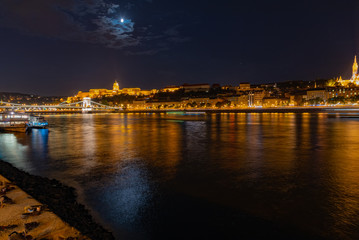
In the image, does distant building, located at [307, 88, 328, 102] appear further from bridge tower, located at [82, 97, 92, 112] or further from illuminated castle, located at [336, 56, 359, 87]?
bridge tower, located at [82, 97, 92, 112]

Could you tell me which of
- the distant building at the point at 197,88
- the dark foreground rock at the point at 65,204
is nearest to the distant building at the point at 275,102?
the distant building at the point at 197,88

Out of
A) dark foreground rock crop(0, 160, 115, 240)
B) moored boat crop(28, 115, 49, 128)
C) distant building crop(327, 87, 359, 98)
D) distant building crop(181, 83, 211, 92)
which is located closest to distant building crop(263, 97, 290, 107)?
distant building crop(327, 87, 359, 98)

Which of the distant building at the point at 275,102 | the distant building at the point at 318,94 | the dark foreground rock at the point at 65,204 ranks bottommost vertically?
the dark foreground rock at the point at 65,204

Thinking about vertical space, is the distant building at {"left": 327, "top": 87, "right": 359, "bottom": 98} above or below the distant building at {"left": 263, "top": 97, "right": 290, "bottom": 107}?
above

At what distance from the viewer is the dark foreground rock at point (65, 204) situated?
14.1ft

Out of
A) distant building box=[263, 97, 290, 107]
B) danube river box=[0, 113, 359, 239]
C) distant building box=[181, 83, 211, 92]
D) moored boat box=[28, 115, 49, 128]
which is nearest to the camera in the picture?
danube river box=[0, 113, 359, 239]

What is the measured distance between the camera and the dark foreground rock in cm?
428

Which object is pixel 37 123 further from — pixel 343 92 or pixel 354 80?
pixel 354 80

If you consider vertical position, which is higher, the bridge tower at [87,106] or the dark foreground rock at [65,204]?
the bridge tower at [87,106]

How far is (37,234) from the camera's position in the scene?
11.4 ft

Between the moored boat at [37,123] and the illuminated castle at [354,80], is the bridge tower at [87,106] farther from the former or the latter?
the illuminated castle at [354,80]

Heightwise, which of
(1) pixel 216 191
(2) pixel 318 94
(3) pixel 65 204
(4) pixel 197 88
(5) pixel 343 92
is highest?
(4) pixel 197 88

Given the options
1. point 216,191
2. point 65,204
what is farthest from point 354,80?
point 65,204

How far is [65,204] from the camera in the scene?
5332mm
